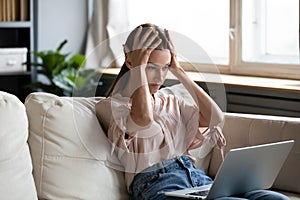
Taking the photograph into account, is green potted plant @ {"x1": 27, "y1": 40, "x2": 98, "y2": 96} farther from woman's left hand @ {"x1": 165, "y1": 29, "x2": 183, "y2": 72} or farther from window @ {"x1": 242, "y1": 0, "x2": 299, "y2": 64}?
woman's left hand @ {"x1": 165, "y1": 29, "x2": 183, "y2": 72}

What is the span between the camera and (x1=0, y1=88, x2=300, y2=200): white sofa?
78.4 inches

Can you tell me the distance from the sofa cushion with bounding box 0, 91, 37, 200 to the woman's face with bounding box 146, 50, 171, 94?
429 mm

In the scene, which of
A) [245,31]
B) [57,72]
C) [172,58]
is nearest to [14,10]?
[57,72]

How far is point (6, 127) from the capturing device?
198cm

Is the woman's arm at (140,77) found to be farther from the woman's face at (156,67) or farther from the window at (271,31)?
the window at (271,31)

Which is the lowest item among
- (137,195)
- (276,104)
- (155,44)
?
(137,195)

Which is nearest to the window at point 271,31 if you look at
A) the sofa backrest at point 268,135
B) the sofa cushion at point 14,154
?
the sofa backrest at point 268,135

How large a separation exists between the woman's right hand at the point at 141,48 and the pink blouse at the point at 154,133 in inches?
5.0

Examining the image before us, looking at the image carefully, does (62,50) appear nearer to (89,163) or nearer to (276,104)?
(276,104)

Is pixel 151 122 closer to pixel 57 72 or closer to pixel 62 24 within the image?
pixel 57 72

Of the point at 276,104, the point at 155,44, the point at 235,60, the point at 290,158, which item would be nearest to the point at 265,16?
the point at 235,60

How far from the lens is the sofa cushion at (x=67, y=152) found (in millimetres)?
2115

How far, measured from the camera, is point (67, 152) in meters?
2.15

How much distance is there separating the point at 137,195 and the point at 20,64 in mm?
2070
